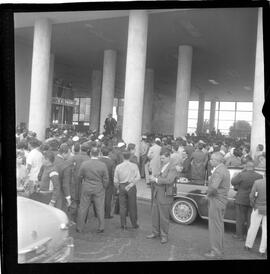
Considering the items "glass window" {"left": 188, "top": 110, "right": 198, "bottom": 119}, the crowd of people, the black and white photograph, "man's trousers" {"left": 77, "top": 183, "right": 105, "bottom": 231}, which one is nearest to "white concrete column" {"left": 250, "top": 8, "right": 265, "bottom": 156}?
the black and white photograph

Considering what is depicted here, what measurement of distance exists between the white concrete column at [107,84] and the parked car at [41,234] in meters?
1.72

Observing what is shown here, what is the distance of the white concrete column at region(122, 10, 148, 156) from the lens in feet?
17.2

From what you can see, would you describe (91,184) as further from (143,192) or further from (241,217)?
(241,217)

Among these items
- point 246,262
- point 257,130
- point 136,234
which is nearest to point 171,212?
point 136,234

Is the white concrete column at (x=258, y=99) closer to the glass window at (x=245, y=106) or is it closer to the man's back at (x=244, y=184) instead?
the glass window at (x=245, y=106)

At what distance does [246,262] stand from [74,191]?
2.42 meters

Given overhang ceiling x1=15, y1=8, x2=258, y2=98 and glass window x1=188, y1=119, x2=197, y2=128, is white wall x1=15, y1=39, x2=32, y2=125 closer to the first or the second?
overhang ceiling x1=15, y1=8, x2=258, y2=98

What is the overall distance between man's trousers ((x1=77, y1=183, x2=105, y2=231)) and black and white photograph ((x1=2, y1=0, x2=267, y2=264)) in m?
0.01

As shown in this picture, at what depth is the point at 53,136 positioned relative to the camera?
5.12 metres

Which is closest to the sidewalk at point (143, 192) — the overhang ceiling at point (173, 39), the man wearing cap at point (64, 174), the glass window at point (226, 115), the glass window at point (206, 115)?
the man wearing cap at point (64, 174)

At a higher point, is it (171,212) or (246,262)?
(171,212)

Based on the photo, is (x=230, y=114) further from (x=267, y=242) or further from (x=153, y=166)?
(x=267, y=242)

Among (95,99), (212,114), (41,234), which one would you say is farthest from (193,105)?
(41,234)

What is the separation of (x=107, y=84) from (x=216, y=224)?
9.53 ft
